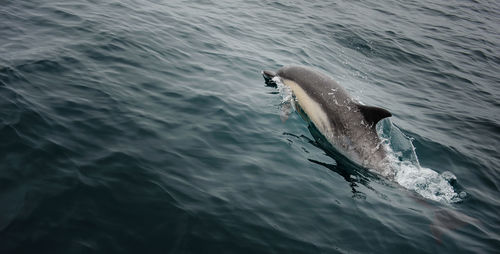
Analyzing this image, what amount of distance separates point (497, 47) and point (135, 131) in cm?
2205

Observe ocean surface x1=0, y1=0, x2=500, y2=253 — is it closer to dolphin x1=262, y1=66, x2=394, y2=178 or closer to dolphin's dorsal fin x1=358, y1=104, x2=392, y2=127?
dolphin x1=262, y1=66, x2=394, y2=178

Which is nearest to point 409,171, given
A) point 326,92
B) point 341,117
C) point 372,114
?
point 372,114

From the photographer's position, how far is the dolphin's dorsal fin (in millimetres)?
7188

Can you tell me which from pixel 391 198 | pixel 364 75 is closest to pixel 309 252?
pixel 391 198

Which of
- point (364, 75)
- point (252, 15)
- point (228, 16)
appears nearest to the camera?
point (364, 75)

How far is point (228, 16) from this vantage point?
16.2 metres

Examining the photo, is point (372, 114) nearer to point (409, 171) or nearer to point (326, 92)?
point (326, 92)

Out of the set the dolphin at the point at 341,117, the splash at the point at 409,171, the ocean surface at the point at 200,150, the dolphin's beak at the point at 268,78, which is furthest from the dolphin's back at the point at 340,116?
the dolphin's beak at the point at 268,78

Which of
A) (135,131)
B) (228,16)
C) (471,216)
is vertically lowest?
(471,216)

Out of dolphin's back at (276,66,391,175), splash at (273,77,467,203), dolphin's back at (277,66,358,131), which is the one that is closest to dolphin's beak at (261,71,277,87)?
dolphin's back at (277,66,358,131)

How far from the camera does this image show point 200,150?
660 centimetres

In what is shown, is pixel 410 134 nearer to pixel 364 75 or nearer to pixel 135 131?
Result: pixel 364 75

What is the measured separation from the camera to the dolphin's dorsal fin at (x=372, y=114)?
719cm

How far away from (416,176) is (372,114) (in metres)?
1.78
